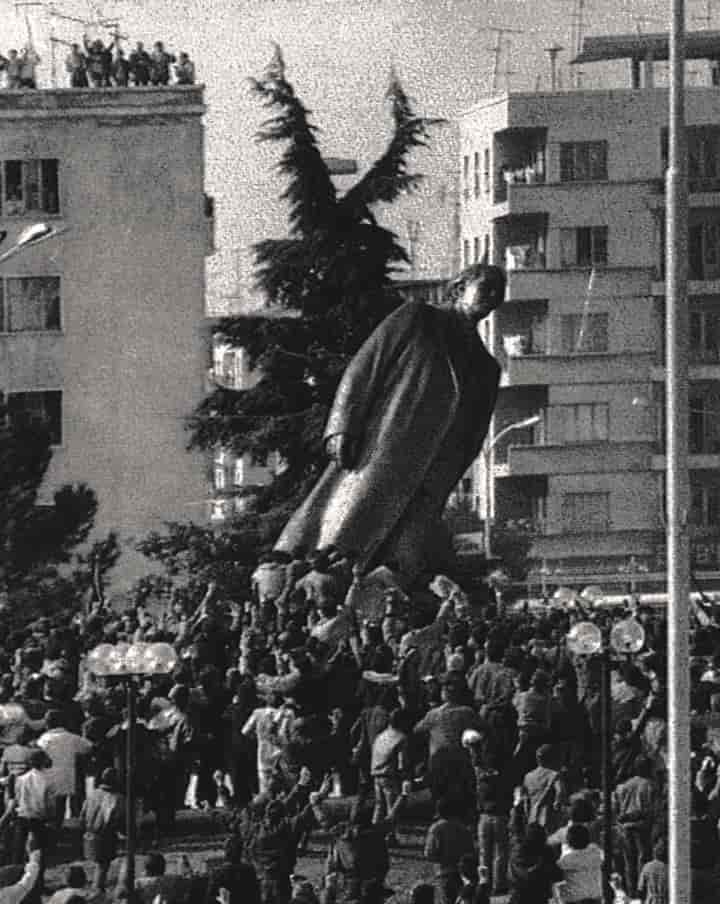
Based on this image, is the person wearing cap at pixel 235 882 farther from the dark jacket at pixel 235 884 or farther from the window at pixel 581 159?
the window at pixel 581 159

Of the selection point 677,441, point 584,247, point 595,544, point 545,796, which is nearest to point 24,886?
point 545,796

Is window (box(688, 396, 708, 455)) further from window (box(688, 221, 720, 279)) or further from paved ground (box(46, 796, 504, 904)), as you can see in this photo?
paved ground (box(46, 796, 504, 904))

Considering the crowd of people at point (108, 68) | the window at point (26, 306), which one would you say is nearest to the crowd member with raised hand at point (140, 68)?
the crowd of people at point (108, 68)

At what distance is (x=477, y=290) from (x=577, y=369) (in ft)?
171

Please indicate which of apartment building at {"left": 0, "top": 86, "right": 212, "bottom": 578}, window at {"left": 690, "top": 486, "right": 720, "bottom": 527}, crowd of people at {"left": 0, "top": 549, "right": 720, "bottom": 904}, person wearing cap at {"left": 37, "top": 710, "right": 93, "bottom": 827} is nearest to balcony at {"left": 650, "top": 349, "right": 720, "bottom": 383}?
window at {"left": 690, "top": 486, "right": 720, "bottom": 527}

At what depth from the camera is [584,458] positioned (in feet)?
333

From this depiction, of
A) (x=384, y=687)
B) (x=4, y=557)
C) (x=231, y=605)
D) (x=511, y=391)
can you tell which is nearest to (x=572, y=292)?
(x=511, y=391)

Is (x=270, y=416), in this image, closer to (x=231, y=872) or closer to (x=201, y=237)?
(x=201, y=237)

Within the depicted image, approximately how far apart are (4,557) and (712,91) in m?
A: 41.7

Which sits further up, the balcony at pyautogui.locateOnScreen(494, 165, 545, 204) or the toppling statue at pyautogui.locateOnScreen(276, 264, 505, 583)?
the balcony at pyautogui.locateOnScreen(494, 165, 545, 204)

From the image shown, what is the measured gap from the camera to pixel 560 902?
95.2ft

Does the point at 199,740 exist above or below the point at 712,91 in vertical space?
below

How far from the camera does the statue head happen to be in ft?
165

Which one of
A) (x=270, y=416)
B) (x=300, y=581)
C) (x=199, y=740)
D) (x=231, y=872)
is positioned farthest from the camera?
(x=270, y=416)
